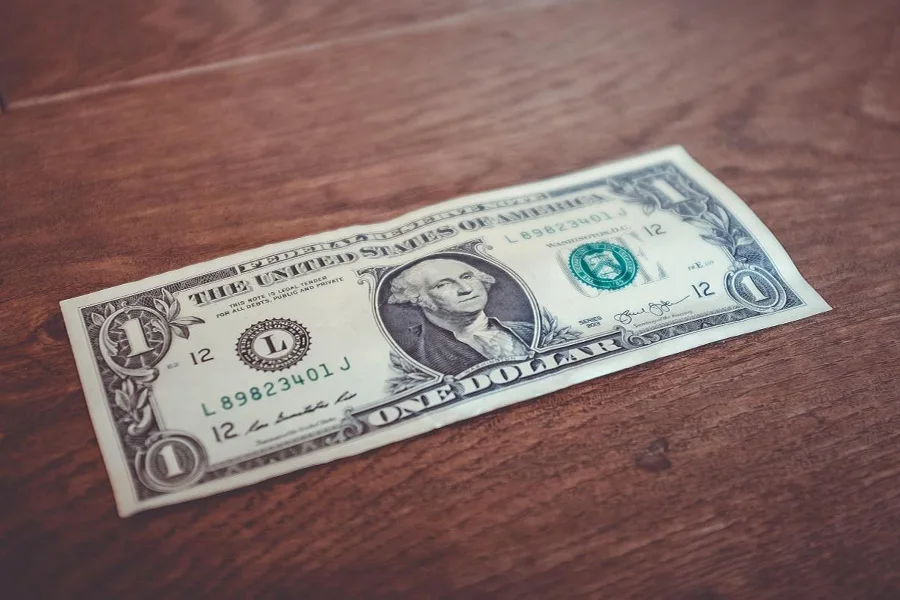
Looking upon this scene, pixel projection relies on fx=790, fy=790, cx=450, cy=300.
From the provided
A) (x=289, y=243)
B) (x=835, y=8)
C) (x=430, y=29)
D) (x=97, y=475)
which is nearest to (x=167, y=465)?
(x=97, y=475)

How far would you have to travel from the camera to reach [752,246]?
57cm

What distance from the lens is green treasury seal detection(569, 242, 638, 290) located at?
0.54 metres

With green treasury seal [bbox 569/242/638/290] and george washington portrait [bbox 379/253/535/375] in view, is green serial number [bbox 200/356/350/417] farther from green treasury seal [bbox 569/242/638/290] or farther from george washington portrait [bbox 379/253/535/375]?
green treasury seal [bbox 569/242/638/290]

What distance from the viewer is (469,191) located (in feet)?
1.99

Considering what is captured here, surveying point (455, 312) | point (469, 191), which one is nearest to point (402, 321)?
point (455, 312)

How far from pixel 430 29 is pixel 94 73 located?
1.02 ft

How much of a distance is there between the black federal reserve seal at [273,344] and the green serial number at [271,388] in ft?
0.03

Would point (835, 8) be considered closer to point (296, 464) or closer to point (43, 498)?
point (296, 464)

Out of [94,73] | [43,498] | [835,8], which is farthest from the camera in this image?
[835,8]

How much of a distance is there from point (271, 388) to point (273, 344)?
0.03m

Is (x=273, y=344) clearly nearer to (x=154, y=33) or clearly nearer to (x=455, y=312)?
(x=455, y=312)
